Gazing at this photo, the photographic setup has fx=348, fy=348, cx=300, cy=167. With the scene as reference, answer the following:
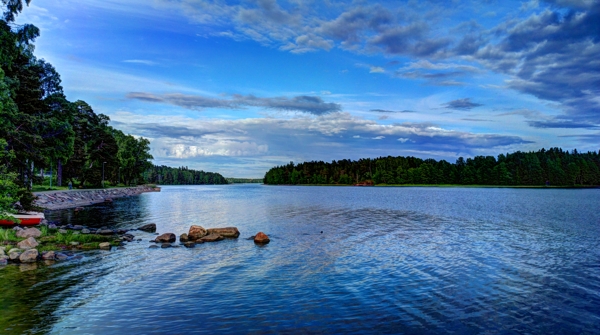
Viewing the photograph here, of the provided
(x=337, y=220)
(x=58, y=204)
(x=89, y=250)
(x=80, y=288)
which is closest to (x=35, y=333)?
(x=80, y=288)

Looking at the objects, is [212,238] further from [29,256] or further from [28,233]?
[28,233]

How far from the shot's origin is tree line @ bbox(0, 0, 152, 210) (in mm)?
30406

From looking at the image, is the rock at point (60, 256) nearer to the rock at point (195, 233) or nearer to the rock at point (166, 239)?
the rock at point (166, 239)

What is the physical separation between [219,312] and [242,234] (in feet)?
72.1

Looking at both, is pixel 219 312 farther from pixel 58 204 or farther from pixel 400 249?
pixel 58 204

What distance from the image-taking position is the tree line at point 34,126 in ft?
99.8

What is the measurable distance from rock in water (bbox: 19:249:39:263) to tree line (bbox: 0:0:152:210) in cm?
468

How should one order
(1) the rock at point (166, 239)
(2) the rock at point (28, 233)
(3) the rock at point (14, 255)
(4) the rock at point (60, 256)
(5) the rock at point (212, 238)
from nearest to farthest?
(3) the rock at point (14, 255) < (4) the rock at point (60, 256) < (2) the rock at point (28, 233) < (1) the rock at point (166, 239) < (5) the rock at point (212, 238)

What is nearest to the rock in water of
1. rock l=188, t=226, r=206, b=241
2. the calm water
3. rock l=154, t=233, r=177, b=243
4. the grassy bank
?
the calm water

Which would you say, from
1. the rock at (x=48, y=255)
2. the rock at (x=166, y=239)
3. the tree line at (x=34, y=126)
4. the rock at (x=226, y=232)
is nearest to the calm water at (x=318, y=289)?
the rock at (x=166, y=239)

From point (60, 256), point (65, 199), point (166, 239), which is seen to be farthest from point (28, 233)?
point (65, 199)

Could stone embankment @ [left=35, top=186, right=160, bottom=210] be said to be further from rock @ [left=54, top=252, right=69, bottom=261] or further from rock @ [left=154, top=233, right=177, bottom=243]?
rock @ [left=54, top=252, right=69, bottom=261]

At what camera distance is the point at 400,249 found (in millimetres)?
28453

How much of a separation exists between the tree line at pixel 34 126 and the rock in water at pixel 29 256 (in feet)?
15.4
